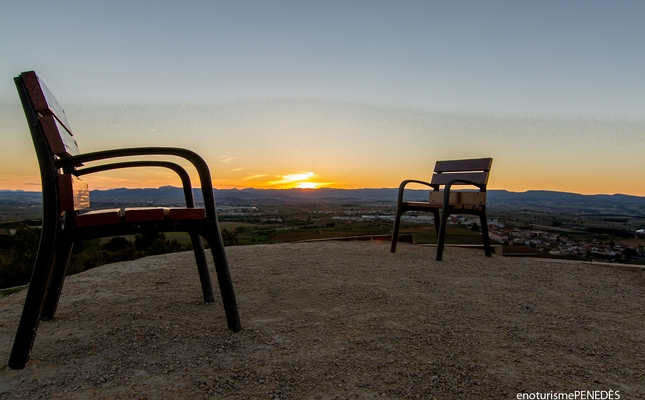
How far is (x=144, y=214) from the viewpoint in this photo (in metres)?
2.04

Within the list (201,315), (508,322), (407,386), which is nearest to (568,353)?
(508,322)

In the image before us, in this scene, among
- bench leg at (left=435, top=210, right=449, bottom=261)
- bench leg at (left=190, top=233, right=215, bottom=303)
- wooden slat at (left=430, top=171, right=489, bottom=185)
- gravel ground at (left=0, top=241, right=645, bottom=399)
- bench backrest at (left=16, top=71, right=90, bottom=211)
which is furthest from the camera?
wooden slat at (left=430, top=171, right=489, bottom=185)

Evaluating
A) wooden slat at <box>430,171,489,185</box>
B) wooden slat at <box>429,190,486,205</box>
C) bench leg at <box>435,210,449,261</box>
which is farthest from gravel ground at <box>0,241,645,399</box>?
wooden slat at <box>430,171,489,185</box>

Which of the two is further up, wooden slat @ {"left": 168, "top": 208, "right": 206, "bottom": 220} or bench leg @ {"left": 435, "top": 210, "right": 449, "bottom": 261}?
wooden slat @ {"left": 168, "top": 208, "right": 206, "bottom": 220}

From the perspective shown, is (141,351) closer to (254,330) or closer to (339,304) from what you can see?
(254,330)

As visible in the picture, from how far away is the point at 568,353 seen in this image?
198cm

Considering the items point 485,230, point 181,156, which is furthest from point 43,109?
point 485,230

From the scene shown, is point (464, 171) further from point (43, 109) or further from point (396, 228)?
point (43, 109)

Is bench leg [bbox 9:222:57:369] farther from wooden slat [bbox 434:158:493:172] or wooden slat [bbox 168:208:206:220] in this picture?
wooden slat [bbox 434:158:493:172]

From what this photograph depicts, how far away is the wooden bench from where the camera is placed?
513 cm

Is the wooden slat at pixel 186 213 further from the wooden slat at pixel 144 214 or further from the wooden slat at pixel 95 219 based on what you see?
the wooden slat at pixel 95 219

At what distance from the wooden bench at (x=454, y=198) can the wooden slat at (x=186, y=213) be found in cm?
369

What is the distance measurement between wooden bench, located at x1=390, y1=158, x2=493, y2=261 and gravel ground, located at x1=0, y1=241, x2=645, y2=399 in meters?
1.41

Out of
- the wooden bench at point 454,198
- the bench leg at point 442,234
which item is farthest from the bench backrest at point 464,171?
the bench leg at point 442,234
